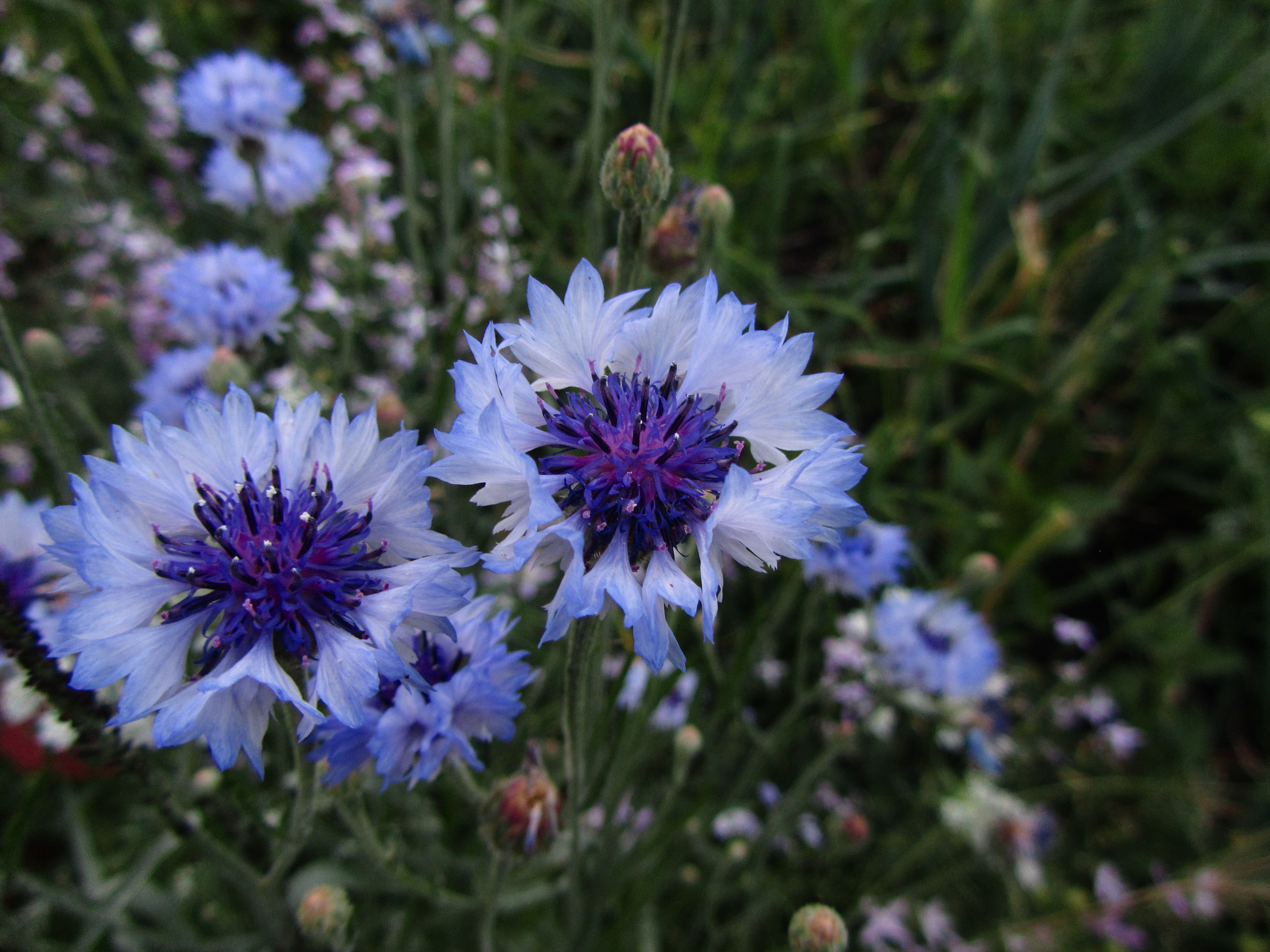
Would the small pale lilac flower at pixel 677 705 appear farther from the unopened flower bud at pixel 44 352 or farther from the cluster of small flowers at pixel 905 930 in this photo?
the unopened flower bud at pixel 44 352

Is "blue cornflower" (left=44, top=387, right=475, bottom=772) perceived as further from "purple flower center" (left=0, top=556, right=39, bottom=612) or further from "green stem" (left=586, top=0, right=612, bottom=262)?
"green stem" (left=586, top=0, right=612, bottom=262)

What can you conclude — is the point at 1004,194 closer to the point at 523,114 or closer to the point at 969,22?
the point at 969,22

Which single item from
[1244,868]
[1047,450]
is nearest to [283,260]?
[1047,450]

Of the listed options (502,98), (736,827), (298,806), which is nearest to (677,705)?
(736,827)

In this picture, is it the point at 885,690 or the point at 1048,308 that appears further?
the point at 1048,308

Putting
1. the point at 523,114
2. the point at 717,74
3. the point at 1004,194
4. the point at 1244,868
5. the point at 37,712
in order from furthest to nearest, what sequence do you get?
the point at 717,74 < the point at 523,114 < the point at 1004,194 < the point at 1244,868 < the point at 37,712

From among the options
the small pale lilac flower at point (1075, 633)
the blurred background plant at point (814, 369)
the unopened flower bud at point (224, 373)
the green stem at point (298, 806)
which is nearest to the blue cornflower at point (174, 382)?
the blurred background plant at point (814, 369)
